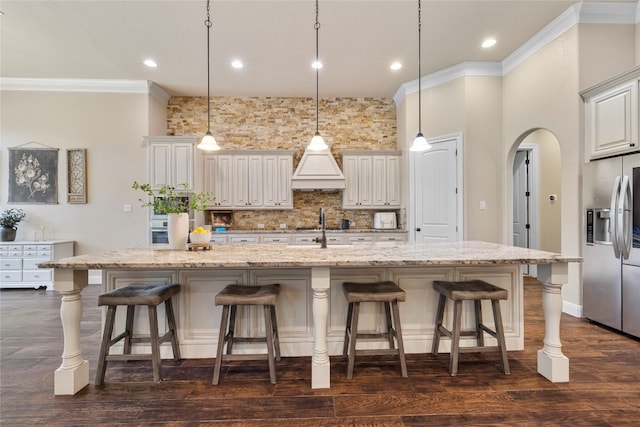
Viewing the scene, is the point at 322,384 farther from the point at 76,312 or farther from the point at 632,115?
the point at 632,115

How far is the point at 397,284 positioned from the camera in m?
2.46

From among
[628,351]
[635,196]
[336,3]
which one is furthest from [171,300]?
[635,196]

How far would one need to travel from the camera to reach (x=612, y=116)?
9.59 feet

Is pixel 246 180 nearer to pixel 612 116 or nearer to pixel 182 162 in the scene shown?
pixel 182 162

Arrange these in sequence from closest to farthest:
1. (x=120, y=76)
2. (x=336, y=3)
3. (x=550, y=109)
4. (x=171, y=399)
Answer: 1. (x=171, y=399)
2. (x=336, y=3)
3. (x=550, y=109)
4. (x=120, y=76)

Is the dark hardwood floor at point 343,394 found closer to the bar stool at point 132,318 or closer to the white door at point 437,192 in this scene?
the bar stool at point 132,318

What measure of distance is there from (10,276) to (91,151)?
2.23 meters

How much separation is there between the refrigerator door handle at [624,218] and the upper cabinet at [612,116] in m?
0.36

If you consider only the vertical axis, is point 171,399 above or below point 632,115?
below

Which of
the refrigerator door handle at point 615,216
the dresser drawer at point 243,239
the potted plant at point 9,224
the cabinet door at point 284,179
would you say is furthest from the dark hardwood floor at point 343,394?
the cabinet door at point 284,179

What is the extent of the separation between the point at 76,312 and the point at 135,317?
45 centimetres

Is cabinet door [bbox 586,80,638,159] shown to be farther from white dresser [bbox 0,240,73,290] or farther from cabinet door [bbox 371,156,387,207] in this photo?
white dresser [bbox 0,240,73,290]

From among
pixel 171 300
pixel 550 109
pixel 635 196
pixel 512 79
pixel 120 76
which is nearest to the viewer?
pixel 171 300

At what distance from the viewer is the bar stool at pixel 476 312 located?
212cm
